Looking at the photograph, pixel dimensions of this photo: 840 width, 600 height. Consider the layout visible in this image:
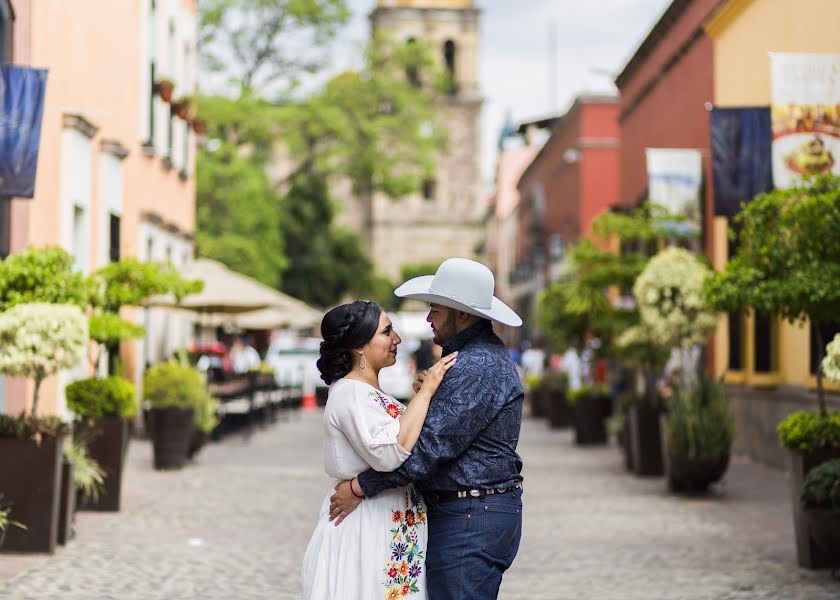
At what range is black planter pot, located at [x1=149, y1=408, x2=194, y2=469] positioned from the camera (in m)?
17.3

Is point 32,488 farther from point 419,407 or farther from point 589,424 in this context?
point 589,424

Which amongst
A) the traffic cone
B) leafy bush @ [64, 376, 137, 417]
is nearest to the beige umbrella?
leafy bush @ [64, 376, 137, 417]

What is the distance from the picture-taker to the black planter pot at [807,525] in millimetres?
9609

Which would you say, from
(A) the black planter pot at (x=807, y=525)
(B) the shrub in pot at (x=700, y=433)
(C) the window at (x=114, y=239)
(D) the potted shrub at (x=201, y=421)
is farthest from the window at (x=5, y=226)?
(A) the black planter pot at (x=807, y=525)

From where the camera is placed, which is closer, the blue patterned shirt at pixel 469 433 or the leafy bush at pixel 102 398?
the blue patterned shirt at pixel 469 433

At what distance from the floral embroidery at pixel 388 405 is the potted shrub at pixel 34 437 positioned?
216 inches

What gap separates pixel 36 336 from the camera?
1025cm

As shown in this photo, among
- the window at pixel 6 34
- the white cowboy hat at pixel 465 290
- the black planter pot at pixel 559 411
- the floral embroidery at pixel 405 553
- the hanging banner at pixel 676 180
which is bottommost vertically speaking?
the black planter pot at pixel 559 411

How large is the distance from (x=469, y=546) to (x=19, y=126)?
7481 millimetres

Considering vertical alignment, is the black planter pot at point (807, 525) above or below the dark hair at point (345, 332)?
below

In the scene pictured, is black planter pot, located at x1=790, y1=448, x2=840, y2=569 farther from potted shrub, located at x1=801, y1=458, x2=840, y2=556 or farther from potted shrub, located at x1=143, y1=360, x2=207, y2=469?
potted shrub, located at x1=143, y1=360, x2=207, y2=469

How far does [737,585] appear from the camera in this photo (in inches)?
370

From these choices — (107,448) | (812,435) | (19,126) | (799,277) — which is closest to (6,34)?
(19,126)

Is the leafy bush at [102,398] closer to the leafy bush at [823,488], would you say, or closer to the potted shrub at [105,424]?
the potted shrub at [105,424]
